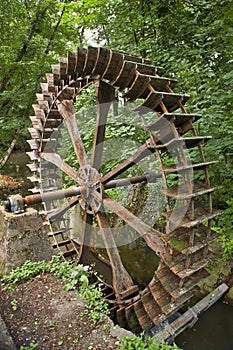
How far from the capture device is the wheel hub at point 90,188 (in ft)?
11.8

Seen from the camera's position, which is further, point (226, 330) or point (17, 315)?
point (226, 330)

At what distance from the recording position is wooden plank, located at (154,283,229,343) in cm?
290

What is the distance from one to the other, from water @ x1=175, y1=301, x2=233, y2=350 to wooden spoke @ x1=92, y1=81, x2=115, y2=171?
106 inches

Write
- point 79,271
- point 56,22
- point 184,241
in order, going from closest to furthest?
point 79,271, point 184,241, point 56,22

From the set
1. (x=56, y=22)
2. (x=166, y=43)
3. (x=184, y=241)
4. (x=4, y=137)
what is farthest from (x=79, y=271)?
(x=56, y=22)

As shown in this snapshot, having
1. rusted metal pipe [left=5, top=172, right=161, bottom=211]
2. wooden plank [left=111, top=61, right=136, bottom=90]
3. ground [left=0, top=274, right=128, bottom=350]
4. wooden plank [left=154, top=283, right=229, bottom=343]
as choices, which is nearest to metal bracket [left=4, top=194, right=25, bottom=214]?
rusted metal pipe [left=5, top=172, right=161, bottom=211]

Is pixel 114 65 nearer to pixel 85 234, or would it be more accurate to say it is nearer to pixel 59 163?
pixel 59 163

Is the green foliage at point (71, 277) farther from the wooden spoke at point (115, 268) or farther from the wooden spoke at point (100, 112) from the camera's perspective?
the wooden spoke at point (100, 112)

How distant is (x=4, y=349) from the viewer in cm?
135

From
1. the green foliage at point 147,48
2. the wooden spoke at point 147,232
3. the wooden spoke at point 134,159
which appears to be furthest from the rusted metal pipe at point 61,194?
the green foliage at point 147,48

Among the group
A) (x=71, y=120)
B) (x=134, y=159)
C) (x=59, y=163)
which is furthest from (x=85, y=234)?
(x=71, y=120)

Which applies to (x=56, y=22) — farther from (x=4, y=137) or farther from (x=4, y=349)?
(x=4, y=349)

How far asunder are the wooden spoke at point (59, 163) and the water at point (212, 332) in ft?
9.08

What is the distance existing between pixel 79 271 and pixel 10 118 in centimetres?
590
